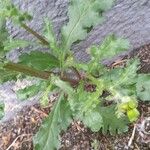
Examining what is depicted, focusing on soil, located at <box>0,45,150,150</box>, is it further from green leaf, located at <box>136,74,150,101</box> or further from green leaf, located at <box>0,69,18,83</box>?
green leaf, located at <box>0,69,18,83</box>

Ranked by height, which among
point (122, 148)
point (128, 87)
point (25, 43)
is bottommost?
point (122, 148)

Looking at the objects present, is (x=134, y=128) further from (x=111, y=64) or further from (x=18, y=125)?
(x=18, y=125)

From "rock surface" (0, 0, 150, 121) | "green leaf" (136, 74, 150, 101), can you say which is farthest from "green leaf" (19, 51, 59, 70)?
"green leaf" (136, 74, 150, 101)

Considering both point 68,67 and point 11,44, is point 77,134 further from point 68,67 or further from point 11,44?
point 11,44

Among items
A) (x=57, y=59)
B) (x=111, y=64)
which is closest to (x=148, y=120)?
(x=111, y=64)

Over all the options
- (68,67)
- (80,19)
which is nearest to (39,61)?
(68,67)

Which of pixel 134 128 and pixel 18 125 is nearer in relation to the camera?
pixel 134 128

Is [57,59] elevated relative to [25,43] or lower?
lower
